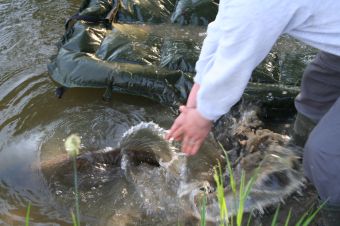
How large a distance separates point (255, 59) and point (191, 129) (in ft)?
0.98

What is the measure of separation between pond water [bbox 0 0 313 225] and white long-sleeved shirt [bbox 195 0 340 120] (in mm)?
847

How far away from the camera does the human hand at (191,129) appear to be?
138 centimetres

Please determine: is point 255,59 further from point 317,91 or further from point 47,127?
point 47,127

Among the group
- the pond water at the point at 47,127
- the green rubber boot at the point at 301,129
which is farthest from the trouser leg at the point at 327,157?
the pond water at the point at 47,127

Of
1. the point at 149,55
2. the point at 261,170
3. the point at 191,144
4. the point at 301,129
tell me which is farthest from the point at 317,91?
the point at 149,55

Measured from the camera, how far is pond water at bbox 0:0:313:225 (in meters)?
2.09

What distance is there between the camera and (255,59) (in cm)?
125

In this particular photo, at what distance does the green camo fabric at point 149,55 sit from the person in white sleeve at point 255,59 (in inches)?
37.3

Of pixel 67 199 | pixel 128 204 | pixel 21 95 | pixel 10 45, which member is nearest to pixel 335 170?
pixel 128 204

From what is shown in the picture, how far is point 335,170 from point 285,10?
1.90 ft

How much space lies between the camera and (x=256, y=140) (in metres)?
2.29

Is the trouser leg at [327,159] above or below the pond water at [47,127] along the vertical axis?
above

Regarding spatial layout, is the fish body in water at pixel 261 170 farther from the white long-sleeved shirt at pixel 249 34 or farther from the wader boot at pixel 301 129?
the white long-sleeved shirt at pixel 249 34

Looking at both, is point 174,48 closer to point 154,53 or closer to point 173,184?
point 154,53
